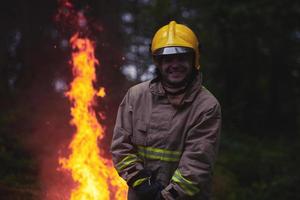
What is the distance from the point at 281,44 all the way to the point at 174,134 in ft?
42.9

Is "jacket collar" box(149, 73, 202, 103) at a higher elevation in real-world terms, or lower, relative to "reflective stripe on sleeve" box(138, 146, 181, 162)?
higher

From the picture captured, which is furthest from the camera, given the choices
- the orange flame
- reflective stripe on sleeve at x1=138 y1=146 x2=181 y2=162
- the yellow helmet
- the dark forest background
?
the dark forest background

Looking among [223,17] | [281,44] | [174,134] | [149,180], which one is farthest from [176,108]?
[281,44]

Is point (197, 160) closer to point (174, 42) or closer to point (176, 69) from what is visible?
point (176, 69)

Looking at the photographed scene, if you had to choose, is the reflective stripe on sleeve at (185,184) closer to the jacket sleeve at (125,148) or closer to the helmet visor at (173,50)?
the jacket sleeve at (125,148)

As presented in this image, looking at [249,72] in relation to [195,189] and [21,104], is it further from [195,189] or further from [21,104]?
[195,189]

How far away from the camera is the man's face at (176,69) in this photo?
3701 mm

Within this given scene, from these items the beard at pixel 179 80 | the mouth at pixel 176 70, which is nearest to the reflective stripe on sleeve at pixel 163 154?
the beard at pixel 179 80

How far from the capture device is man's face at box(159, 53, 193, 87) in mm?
3701

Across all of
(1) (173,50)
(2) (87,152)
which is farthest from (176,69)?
(2) (87,152)

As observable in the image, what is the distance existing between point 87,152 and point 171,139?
12.1ft

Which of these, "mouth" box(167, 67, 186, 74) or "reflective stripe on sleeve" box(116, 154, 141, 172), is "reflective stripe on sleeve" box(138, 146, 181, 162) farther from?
"mouth" box(167, 67, 186, 74)

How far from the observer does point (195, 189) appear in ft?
11.4

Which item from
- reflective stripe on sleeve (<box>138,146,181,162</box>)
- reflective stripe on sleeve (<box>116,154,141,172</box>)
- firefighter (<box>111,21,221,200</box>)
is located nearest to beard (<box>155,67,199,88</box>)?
firefighter (<box>111,21,221,200</box>)
